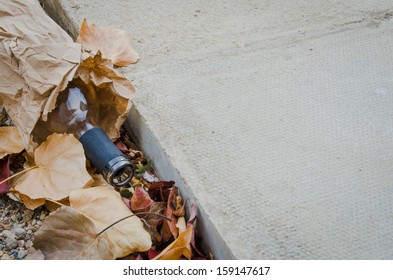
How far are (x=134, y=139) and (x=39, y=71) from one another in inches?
15.4

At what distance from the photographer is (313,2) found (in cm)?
232

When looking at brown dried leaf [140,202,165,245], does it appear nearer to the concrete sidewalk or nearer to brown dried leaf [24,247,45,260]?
the concrete sidewalk

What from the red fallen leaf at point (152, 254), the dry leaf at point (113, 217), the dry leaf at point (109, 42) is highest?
Answer: the dry leaf at point (109, 42)

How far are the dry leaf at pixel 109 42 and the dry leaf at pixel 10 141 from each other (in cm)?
41

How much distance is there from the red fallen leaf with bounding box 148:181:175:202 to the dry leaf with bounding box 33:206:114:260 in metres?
0.24

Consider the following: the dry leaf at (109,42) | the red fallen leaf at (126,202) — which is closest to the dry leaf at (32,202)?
the red fallen leaf at (126,202)

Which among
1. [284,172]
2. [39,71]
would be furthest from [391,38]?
[39,71]

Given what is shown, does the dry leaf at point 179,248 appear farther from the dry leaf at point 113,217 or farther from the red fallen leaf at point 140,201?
the red fallen leaf at point 140,201

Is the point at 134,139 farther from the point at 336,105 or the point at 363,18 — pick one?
the point at 363,18

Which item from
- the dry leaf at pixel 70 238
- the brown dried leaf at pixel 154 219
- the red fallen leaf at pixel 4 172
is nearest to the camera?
the dry leaf at pixel 70 238

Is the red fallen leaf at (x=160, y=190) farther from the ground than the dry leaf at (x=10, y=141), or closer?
closer

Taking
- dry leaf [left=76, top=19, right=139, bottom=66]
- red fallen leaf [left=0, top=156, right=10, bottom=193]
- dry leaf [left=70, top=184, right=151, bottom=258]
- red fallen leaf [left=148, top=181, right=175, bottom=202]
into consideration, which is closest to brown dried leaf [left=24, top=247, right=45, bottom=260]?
dry leaf [left=70, top=184, right=151, bottom=258]

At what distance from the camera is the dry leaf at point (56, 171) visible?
1.64 m

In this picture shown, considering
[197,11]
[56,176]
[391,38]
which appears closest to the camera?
[56,176]
